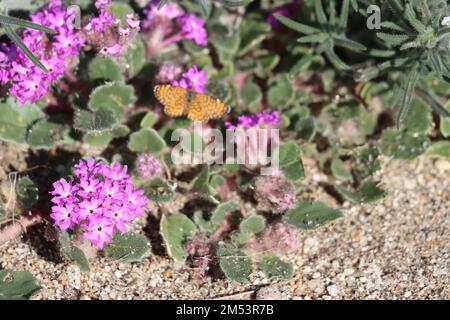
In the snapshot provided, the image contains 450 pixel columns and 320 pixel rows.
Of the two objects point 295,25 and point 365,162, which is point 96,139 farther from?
point 365,162

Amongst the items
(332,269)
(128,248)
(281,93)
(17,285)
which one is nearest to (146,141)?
(128,248)

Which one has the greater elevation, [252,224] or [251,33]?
[251,33]

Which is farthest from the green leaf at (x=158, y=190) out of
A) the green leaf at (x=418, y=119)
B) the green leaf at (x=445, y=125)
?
the green leaf at (x=445, y=125)

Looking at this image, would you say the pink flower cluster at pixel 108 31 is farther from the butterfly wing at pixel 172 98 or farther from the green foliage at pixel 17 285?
the green foliage at pixel 17 285

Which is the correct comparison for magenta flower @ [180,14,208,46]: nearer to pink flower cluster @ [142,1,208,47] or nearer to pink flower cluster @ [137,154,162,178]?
pink flower cluster @ [142,1,208,47]

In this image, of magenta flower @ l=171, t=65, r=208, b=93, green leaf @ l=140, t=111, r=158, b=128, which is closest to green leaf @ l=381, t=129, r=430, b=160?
magenta flower @ l=171, t=65, r=208, b=93
